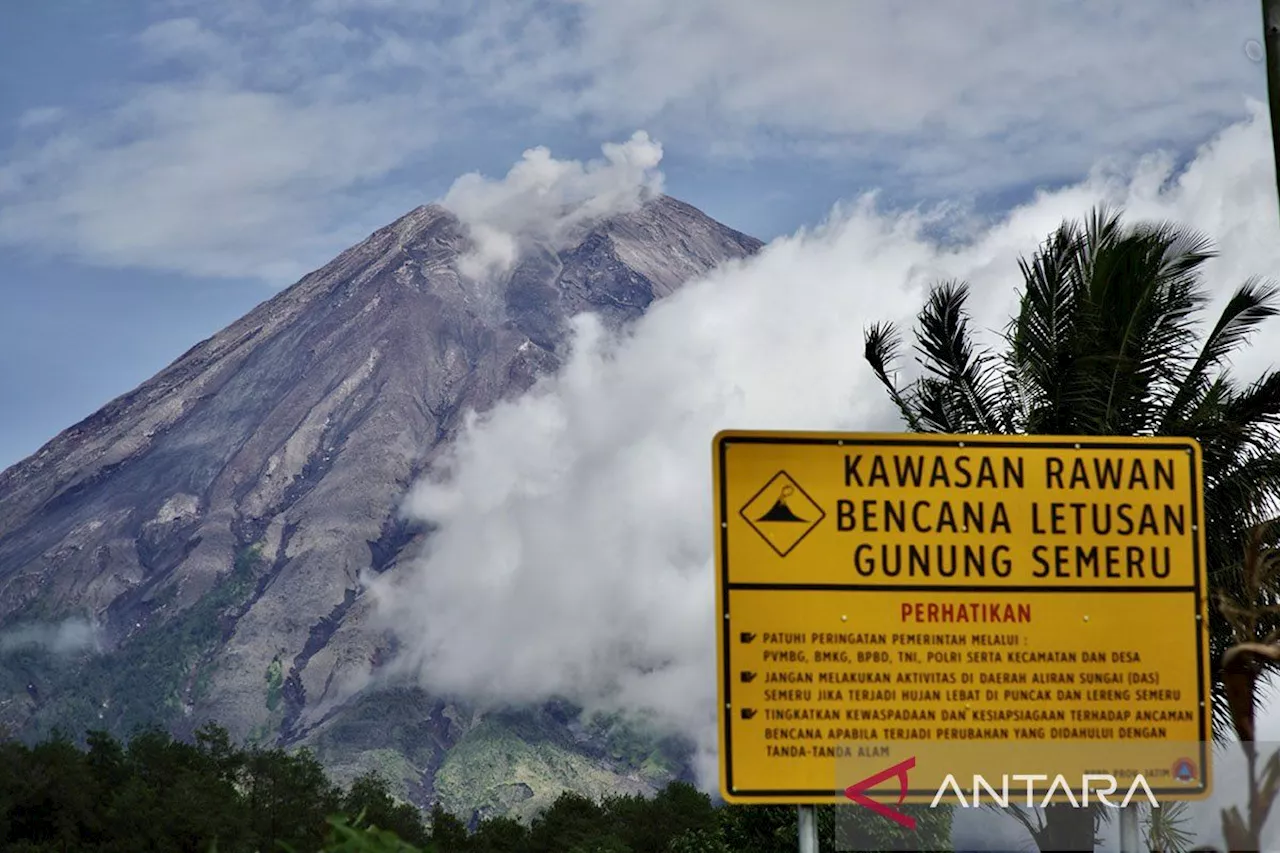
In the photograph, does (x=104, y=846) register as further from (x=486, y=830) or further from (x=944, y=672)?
(x=944, y=672)

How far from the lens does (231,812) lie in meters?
52.9

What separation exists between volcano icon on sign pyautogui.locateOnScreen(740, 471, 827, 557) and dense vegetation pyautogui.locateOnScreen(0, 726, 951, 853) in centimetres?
2254

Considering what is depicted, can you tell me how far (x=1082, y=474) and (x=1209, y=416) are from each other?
46.2 ft

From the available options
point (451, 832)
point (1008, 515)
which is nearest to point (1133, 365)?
point (1008, 515)

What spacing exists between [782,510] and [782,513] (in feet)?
0.04

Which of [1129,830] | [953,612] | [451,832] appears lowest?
[451,832]

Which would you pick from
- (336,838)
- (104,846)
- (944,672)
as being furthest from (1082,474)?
(104,846)

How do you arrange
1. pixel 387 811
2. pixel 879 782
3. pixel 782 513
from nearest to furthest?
pixel 879 782 < pixel 782 513 < pixel 387 811

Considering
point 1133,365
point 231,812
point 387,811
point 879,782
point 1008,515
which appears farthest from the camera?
point 387,811

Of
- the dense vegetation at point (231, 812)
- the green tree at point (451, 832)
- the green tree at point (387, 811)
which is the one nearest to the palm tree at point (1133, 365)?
the dense vegetation at point (231, 812)

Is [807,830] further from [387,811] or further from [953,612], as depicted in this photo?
[387,811]

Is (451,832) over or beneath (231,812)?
beneath

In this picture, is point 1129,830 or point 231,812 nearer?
point 1129,830

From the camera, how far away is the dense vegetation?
1882 inches
